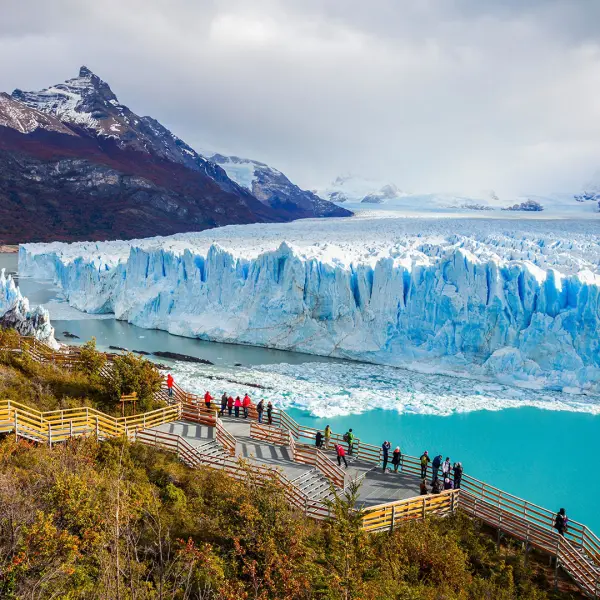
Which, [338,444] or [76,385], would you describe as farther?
[76,385]

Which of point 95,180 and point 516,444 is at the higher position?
A: point 95,180

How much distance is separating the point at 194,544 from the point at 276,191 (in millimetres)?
100156

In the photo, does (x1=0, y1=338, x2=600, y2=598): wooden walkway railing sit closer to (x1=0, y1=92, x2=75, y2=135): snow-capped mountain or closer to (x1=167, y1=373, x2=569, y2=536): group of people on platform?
Answer: (x1=167, y1=373, x2=569, y2=536): group of people on platform

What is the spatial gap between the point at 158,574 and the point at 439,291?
49.9ft

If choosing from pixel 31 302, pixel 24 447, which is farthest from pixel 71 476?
pixel 31 302

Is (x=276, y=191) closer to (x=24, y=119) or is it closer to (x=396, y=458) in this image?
(x=24, y=119)

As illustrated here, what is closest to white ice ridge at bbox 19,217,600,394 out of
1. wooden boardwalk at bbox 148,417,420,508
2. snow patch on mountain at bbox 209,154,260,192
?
wooden boardwalk at bbox 148,417,420,508

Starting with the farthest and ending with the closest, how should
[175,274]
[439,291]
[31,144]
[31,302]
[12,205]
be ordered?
[31,144], [12,205], [31,302], [175,274], [439,291]

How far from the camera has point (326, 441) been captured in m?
9.23

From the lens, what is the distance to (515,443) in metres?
12.6

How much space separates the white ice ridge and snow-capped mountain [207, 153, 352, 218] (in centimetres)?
6495

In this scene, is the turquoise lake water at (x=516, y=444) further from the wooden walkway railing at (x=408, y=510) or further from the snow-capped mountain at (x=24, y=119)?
the snow-capped mountain at (x=24, y=119)

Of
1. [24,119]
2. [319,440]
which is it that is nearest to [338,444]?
[319,440]

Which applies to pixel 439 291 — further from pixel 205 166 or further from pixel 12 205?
pixel 205 166
